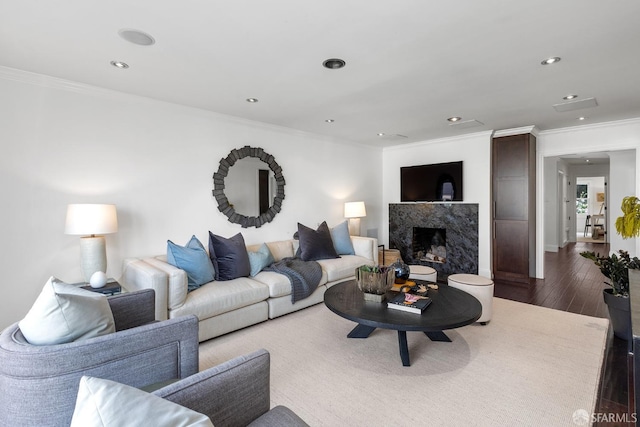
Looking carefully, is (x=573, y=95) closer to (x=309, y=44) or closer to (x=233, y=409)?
(x=309, y=44)

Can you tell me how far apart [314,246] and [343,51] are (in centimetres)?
259

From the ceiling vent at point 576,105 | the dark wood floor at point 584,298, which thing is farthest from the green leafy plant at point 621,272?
the ceiling vent at point 576,105

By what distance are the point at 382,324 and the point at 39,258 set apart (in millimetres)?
3030

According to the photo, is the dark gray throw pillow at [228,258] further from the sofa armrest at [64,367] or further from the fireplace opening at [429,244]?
the fireplace opening at [429,244]

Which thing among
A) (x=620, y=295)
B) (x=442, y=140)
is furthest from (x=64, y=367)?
(x=442, y=140)

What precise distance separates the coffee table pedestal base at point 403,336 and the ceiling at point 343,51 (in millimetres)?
2208

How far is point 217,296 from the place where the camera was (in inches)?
116

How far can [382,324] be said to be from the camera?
7.43 feet

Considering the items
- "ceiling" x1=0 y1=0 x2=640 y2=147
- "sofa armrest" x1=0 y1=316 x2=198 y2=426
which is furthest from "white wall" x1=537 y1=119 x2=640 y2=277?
"sofa armrest" x1=0 y1=316 x2=198 y2=426

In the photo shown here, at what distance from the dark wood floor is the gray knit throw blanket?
8.27 ft

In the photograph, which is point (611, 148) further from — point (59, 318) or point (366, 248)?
point (59, 318)

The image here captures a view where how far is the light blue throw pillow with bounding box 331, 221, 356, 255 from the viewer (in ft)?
15.4

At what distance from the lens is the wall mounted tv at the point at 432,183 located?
17.6 ft

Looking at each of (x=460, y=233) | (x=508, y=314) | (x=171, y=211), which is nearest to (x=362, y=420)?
(x=508, y=314)
